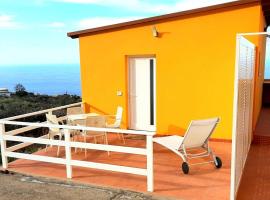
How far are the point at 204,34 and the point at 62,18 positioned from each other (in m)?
24.0

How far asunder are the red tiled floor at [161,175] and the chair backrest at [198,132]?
52cm


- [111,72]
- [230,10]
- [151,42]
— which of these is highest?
[230,10]

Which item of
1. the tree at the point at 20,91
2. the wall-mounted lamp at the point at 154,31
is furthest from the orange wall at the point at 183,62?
the tree at the point at 20,91

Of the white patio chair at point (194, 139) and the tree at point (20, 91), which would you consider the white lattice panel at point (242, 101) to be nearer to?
the white patio chair at point (194, 139)

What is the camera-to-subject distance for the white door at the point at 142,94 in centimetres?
871

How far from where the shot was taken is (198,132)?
18.7 feet

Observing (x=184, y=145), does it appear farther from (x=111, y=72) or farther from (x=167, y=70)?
(x=111, y=72)

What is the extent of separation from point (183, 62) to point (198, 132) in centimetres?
287

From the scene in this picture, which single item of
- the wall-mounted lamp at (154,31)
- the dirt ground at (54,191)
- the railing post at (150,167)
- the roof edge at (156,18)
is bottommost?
the dirt ground at (54,191)

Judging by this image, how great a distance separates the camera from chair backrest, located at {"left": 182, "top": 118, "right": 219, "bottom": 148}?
556 cm

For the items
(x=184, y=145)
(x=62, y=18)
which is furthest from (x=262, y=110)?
(x=62, y=18)

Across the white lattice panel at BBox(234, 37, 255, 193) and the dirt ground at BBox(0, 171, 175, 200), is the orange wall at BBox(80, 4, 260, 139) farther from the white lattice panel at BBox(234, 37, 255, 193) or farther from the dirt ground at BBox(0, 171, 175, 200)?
the dirt ground at BBox(0, 171, 175, 200)

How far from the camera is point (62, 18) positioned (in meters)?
28.8

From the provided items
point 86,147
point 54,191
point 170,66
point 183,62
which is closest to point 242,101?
point 86,147
